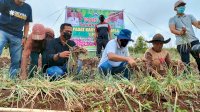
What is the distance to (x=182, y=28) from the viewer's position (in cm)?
581

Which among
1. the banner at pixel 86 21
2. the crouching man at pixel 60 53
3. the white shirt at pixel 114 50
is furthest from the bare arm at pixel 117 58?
the banner at pixel 86 21

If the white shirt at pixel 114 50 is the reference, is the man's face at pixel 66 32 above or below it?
above

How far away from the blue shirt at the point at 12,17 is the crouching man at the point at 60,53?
1.79 feet

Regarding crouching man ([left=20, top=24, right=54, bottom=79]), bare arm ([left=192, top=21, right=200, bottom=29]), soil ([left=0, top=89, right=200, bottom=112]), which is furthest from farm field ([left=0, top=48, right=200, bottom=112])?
bare arm ([left=192, top=21, right=200, bottom=29])

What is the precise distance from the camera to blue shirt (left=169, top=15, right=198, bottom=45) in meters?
5.95

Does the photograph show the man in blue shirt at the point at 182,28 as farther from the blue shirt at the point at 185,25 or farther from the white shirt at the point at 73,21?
the white shirt at the point at 73,21

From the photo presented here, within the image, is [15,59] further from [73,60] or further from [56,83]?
[56,83]

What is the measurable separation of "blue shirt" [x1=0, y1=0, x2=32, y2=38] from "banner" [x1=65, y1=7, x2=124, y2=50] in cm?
665

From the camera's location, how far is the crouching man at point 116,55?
5387 mm

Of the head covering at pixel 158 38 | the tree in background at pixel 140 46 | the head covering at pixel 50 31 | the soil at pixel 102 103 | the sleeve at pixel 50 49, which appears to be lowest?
the tree in background at pixel 140 46

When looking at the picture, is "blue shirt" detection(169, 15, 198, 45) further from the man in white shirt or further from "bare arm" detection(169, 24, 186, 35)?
the man in white shirt

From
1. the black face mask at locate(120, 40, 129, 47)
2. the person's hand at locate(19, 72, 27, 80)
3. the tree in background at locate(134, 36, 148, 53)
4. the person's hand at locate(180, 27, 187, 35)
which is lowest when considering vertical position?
the tree in background at locate(134, 36, 148, 53)

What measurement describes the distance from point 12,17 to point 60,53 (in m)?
1.03

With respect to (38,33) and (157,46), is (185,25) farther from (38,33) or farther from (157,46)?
(38,33)
